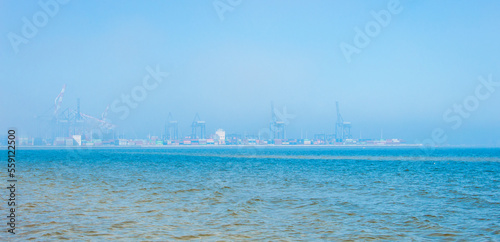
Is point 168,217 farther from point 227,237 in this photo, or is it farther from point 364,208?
point 364,208

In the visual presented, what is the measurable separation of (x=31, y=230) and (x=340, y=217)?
8878mm

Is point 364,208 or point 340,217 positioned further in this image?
point 364,208

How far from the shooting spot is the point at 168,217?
14.4 m

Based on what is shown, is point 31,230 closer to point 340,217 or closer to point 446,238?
point 340,217

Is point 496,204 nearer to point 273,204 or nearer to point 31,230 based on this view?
point 273,204

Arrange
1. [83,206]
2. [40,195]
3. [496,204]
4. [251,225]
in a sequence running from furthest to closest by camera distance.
Result: [40,195]
[496,204]
[83,206]
[251,225]

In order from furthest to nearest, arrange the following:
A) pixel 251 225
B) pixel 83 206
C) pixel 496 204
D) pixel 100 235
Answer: pixel 496 204 → pixel 83 206 → pixel 251 225 → pixel 100 235

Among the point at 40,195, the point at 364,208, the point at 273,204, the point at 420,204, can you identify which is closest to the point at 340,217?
the point at 364,208

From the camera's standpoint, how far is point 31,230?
1196 cm

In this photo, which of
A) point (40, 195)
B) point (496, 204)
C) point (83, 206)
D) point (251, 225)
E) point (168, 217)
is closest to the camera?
point (251, 225)

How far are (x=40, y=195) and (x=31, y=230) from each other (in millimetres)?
8600

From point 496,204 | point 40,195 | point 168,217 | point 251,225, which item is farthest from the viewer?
point 40,195

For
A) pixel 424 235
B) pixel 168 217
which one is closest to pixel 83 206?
pixel 168 217

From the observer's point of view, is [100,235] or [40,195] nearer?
[100,235]
